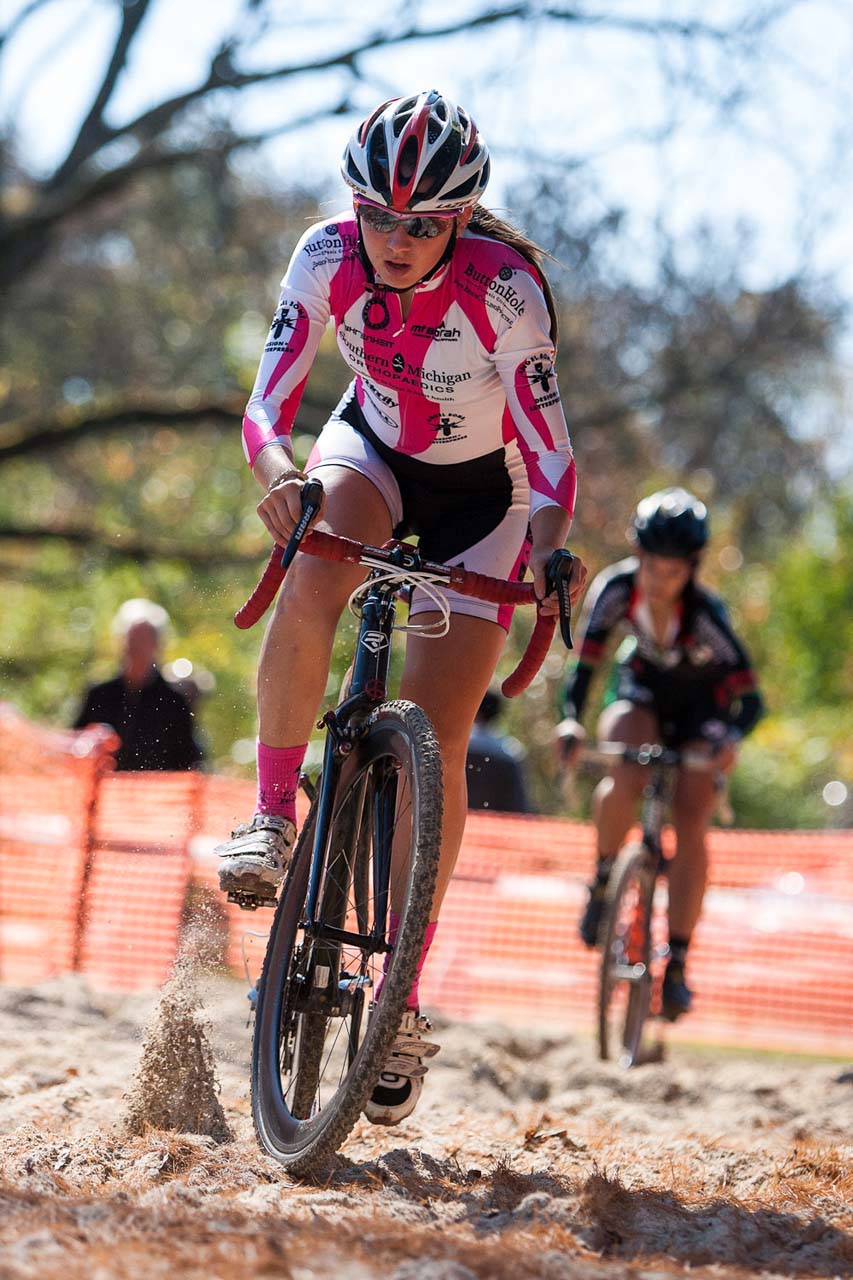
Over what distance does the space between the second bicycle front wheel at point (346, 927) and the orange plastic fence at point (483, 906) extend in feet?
13.4

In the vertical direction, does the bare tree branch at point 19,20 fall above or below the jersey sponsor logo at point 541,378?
above

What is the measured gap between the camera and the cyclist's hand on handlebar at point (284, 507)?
3566mm

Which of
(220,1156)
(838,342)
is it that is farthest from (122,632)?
(838,342)

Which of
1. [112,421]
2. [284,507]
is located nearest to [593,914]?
[284,507]

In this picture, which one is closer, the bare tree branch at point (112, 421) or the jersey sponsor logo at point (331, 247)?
the jersey sponsor logo at point (331, 247)

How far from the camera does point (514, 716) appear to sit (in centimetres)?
1925

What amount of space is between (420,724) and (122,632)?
17.2 ft

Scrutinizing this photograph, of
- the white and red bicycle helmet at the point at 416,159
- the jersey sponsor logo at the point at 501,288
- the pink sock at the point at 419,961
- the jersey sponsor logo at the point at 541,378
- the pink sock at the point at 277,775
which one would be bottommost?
the pink sock at the point at 419,961

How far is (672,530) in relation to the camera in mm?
6773

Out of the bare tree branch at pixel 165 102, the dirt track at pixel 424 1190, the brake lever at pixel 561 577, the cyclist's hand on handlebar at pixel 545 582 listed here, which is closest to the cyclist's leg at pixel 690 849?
the dirt track at pixel 424 1190

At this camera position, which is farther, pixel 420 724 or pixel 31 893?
pixel 31 893

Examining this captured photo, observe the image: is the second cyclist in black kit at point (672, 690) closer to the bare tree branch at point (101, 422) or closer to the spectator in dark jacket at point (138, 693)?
the spectator in dark jacket at point (138, 693)

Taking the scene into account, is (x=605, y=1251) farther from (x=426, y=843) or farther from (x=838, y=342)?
(x=838, y=342)

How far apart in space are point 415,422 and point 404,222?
61 centimetres
